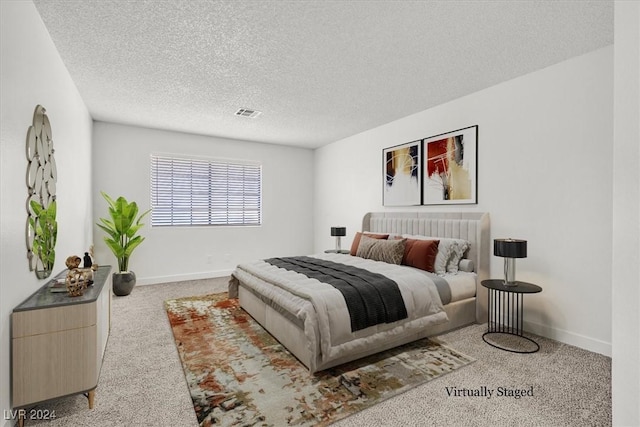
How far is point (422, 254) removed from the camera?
3.57m

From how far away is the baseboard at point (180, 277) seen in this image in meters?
5.23

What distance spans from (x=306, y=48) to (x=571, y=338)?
3.67 m

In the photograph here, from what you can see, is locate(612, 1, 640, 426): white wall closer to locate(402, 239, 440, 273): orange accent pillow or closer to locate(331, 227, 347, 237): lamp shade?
locate(402, 239, 440, 273): orange accent pillow

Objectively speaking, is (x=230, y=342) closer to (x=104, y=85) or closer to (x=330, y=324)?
(x=330, y=324)

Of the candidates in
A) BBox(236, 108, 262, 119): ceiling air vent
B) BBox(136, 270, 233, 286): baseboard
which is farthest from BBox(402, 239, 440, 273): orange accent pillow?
BBox(136, 270, 233, 286): baseboard

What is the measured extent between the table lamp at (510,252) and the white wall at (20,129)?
366 cm

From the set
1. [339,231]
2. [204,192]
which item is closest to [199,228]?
[204,192]

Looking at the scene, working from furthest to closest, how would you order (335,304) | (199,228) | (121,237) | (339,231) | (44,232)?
(199,228) → (339,231) → (121,237) → (335,304) → (44,232)

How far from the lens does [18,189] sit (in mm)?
1882

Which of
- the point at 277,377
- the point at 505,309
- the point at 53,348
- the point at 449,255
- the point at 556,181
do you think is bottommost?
the point at 277,377

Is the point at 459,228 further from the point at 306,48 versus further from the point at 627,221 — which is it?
the point at 306,48

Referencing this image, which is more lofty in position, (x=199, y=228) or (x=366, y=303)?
(x=199, y=228)

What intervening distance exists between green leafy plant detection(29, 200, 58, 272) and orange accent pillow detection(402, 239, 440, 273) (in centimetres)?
344

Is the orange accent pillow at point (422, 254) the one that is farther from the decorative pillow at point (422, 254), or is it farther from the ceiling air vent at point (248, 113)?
the ceiling air vent at point (248, 113)
